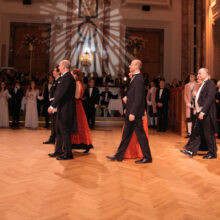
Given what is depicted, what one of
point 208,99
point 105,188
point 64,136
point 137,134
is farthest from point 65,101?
point 208,99

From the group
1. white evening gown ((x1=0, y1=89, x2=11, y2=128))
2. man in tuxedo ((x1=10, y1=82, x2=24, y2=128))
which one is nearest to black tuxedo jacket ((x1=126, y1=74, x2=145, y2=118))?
man in tuxedo ((x1=10, y1=82, x2=24, y2=128))

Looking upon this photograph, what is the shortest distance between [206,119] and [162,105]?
3.45 m

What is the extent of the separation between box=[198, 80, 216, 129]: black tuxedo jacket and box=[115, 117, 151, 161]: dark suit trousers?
114 centimetres

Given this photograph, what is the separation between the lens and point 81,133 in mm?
4297

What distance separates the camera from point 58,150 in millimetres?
3963

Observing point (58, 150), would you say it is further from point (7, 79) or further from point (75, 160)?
point (7, 79)

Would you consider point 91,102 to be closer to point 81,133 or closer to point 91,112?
point 91,112

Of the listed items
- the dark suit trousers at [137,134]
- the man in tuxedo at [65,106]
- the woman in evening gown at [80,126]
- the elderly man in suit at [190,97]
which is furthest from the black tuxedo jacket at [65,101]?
→ the elderly man in suit at [190,97]

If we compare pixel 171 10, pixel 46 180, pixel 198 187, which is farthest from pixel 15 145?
pixel 171 10

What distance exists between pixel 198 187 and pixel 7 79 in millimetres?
10117

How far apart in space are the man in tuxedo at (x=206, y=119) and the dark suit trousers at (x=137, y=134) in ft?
3.42

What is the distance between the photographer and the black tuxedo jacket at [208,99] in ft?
13.5

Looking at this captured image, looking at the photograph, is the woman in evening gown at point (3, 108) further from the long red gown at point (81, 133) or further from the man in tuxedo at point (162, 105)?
the man in tuxedo at point (162, 105)

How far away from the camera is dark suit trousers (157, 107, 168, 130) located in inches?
304
